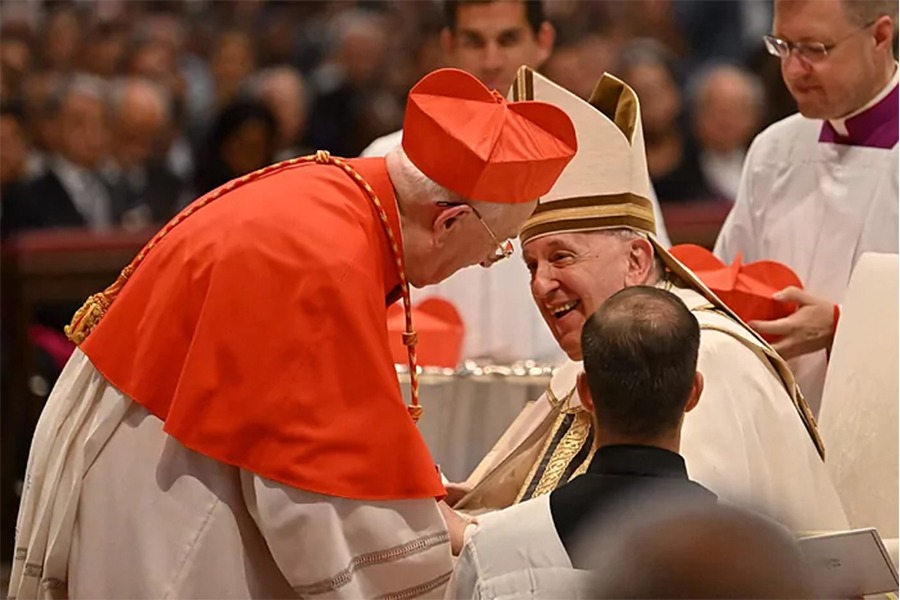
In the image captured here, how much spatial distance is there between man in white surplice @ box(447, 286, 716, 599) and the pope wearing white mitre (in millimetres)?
838

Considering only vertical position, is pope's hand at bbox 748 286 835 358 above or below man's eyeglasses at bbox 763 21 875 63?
below

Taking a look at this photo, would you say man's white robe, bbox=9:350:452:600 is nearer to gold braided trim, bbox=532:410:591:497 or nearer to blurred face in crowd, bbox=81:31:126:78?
gold braided trim, bbox=532:410:591:497

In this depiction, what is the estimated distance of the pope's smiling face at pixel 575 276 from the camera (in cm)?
362

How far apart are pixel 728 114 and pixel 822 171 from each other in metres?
3.15

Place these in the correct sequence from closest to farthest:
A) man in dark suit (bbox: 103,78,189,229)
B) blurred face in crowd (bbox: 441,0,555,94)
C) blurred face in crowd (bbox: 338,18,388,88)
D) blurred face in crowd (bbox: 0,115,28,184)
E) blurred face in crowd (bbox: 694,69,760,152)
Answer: blurred face in crowd (bbox: 441,0,555,94)
blurred face in crowd (bbox: 0,115,28,184)
blurred face in crowd (bbox: 694,69,760,152)
man in dark suit (bbox: 103,78,189,229)
blurred face in crowd (bbox: 338,18,388,88)

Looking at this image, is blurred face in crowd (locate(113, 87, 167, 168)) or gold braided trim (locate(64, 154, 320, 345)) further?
blurred face in crowd (locate(113, 87, 167, 168))

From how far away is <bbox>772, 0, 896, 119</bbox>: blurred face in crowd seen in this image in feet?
14.7

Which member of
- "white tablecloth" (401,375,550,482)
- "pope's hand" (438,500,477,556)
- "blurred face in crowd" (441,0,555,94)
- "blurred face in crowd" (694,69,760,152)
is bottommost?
"blurred face in crowd" (694,69,760,152)

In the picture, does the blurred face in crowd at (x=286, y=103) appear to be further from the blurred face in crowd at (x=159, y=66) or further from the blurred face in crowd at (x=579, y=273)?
the blurred face in crowd at (x=579, y=273)

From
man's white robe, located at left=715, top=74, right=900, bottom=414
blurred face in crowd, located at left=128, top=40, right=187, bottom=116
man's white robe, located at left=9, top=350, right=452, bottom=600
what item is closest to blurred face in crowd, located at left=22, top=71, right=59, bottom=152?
blurred face in crowd, located at left=128, top=40, right=187, bottom=116

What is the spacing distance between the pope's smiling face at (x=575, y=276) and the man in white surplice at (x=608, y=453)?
967mm

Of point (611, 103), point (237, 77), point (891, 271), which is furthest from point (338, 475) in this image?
point (237, 77)

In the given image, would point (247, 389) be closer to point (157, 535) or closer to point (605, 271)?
point (157, 535)

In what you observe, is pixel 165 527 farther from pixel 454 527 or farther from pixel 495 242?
pixel 495 242
